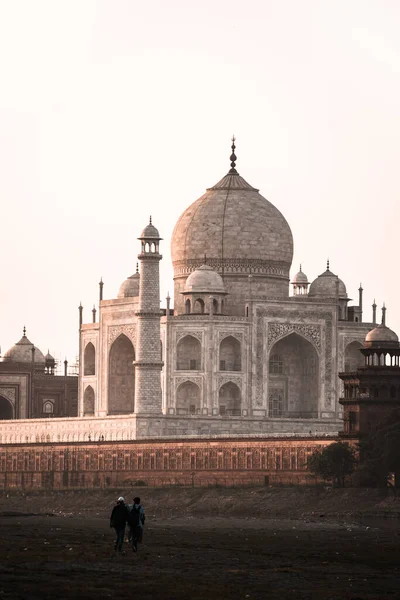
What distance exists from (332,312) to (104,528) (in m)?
29.9

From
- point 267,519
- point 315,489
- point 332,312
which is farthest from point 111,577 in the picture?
point 332,312

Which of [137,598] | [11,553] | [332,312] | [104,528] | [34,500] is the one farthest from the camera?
[332,312]

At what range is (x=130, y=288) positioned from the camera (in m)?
74.4

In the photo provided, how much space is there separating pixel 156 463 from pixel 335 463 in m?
9.28

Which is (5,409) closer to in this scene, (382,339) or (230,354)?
(230,354)

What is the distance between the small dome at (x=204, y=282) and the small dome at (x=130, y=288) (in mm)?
3078

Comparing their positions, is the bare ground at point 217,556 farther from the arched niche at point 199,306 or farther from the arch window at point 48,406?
the arch window at point 48,406

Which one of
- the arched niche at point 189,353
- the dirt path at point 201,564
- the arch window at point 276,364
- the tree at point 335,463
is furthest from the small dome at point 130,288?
the dirt path at point 201,564

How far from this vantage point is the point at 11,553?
106 ft

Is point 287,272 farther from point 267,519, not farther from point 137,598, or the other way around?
point 137,598

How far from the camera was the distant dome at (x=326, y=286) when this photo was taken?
244ft

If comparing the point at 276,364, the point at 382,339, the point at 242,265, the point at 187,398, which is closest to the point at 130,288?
the point at 242,265

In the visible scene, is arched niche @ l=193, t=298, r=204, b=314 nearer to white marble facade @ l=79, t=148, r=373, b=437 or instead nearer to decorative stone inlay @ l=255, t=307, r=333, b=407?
white marble facade @ l=79, t=148, r=373, b=437

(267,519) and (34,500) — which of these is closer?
(267,519)
